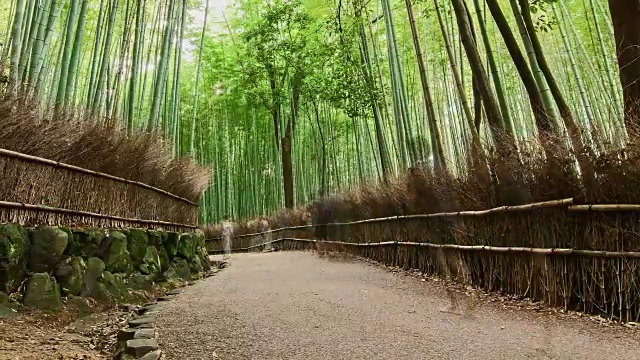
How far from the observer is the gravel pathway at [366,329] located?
7.06 feet

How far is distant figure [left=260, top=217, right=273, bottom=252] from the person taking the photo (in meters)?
12.3

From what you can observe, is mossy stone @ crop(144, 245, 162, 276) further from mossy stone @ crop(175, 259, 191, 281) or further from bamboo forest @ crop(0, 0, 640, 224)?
bamboo forest @ crop(0, 0, 640, 224)

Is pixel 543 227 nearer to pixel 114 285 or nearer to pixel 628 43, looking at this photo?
pixel 628 43

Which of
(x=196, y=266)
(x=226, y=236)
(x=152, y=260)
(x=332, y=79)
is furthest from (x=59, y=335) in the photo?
(x=226, y=236)

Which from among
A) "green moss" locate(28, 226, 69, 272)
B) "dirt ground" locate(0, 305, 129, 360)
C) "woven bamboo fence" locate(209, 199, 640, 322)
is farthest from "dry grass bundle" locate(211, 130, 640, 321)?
"green moss" locate(28, 226, 69, 272)

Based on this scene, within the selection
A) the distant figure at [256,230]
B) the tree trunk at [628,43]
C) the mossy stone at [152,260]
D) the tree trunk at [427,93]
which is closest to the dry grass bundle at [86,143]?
the mossy stone at [152,260]

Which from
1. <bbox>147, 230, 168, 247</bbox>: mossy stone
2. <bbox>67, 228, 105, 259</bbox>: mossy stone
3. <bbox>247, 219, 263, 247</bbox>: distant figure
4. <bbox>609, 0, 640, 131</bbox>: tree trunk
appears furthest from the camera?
<bbox>247, 219, 263, 247</bbox>: distant figure

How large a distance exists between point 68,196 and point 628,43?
4.08 m

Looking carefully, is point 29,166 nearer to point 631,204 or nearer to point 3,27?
point 631,204

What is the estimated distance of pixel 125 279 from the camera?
3879mm

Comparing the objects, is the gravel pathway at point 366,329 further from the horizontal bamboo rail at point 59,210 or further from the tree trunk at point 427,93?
the tree trunk at point 427,93

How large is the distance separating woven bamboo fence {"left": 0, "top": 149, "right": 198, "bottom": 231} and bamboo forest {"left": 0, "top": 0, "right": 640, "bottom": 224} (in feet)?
1.52

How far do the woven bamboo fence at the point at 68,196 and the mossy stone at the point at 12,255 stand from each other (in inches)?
4.4

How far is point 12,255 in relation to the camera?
267 centimetres
